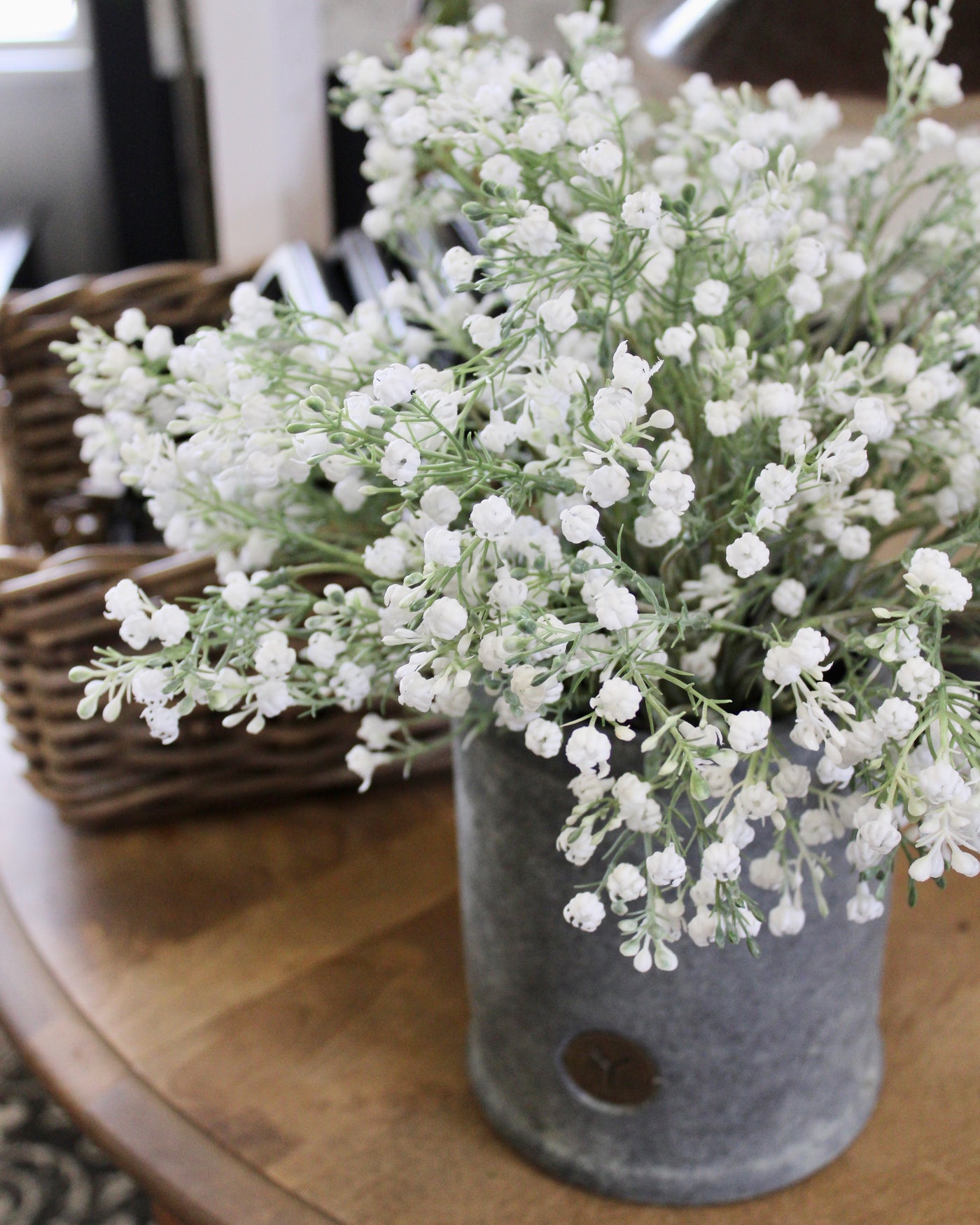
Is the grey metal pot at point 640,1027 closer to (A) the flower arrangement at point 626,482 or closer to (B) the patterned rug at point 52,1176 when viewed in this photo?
(A) the flower arrangement at point 626,482

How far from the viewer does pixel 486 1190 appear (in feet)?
1.60

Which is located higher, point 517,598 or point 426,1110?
point 517,598

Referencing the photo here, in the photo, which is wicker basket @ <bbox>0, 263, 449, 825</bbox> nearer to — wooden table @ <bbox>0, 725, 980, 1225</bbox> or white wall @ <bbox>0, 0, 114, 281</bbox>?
wooden table @ <bbox>0, 725, 980, 1225</bbox>

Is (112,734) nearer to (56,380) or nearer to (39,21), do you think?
(56,380)

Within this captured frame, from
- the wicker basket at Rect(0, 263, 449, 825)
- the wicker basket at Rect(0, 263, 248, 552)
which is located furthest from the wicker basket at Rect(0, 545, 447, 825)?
the wicker basket at Rect(0, 263, 248, 552)

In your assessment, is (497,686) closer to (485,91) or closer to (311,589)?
(485,91)

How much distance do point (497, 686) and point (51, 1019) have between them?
1.14 ft

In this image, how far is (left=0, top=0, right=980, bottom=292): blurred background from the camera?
0.82 meters

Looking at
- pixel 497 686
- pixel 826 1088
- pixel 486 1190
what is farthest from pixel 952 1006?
pixel 497 686

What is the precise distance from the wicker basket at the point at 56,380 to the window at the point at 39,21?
1422 mm

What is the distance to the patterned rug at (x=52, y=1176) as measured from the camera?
990 millimetres

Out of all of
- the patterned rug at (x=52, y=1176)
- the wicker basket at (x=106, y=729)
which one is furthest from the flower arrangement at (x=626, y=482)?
the patterned rug at (x=52, y=1176)

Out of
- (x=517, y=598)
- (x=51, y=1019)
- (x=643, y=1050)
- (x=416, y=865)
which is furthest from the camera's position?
(x=416, y=865)

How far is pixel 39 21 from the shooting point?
2.10 m
